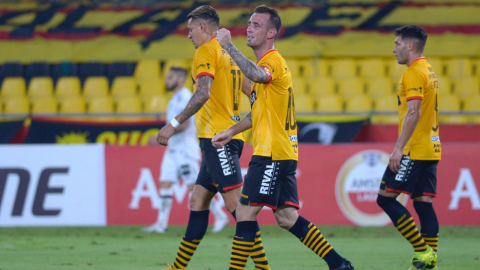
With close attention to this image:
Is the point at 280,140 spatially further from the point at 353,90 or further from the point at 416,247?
the point at 353,90

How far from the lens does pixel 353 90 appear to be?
13.2 m

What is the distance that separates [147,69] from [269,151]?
10.4m

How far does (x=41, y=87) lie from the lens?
1364 centimetres

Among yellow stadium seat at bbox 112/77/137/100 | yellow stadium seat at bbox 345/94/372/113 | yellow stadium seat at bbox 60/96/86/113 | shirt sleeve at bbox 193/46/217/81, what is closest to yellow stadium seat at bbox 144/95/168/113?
yellow stadium seat at bbox 112/77/137/100

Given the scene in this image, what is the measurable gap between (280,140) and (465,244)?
409 centimetres

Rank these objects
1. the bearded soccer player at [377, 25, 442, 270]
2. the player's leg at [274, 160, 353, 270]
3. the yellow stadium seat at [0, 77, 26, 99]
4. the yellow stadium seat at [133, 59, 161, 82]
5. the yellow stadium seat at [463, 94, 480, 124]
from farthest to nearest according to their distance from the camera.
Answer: the yellow stadium seat at [133, 59, 161, 82] < the yellow stadium seat at [0, 77, 26, 99] < the yellow stadium seat at [463, 94, 480, 124] < the bearded soccer player at [377, 25, 442, 270] < the player's leg at [274, 160, 353, 270]

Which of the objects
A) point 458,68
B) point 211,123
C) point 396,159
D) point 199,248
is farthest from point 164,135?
point 458,68

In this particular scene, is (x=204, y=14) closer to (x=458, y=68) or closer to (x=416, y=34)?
(x=416, y=34)

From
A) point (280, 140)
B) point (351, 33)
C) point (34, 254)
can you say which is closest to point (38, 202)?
point (34, 254)

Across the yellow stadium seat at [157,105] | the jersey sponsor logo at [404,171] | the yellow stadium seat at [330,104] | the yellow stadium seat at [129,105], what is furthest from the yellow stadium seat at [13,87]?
the jersey sponsor logo at [404,171]

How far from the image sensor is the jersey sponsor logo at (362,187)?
353 inches

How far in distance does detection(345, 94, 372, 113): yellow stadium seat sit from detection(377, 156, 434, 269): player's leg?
268 inches

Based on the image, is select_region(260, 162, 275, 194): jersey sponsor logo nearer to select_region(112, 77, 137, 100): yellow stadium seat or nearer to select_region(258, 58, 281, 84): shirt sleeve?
select_region(258, 58, 281, 84): shirt sleeve

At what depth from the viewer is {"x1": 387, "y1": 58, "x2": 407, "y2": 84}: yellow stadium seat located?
13647 millimetres
